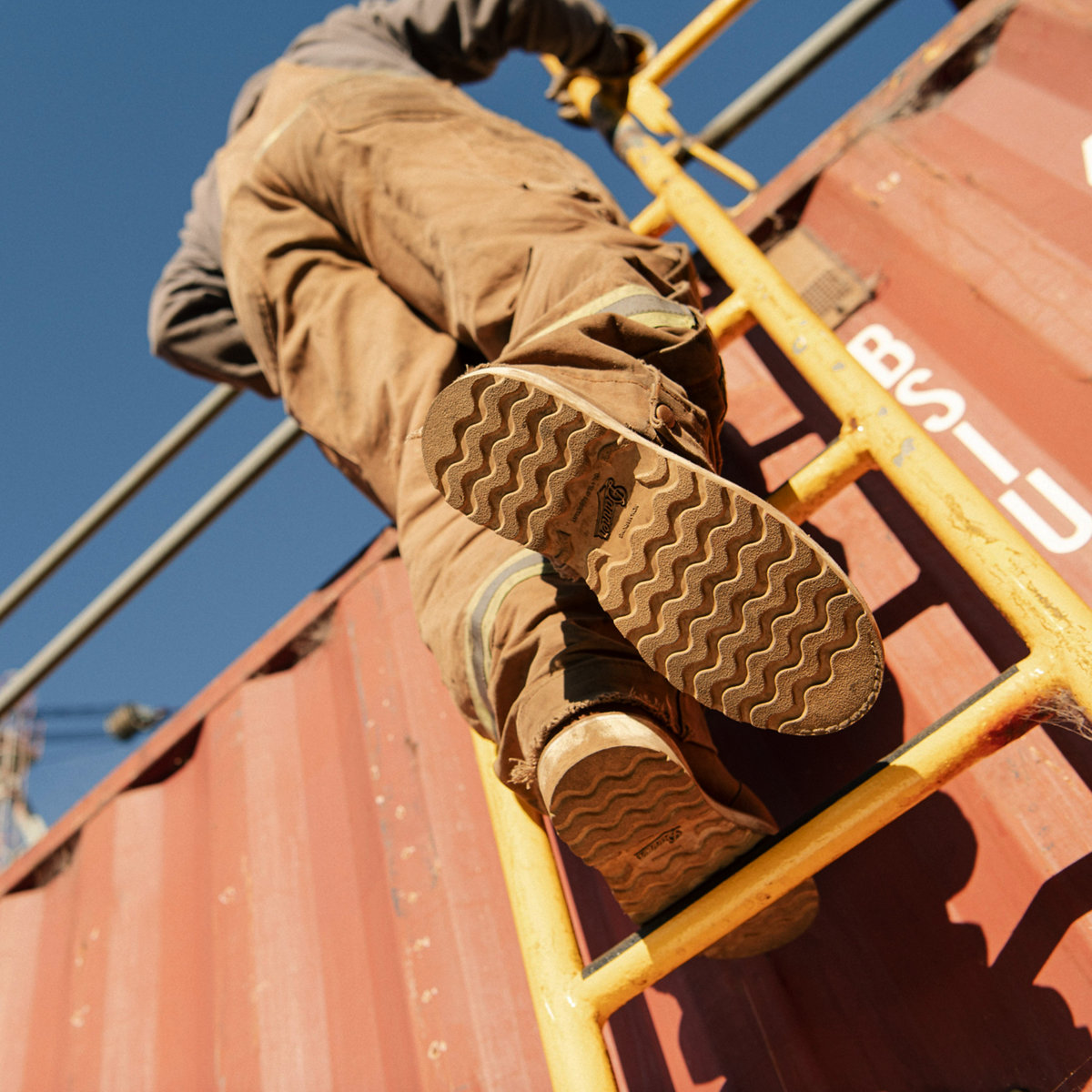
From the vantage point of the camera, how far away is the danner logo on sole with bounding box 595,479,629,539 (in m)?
0.87

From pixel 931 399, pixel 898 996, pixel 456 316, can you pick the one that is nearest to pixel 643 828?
A: pixel 898 996

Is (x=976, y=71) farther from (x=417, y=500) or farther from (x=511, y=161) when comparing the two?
(x=417, y=500)

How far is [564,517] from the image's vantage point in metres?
0.89

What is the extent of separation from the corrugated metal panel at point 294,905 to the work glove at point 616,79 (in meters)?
1.31

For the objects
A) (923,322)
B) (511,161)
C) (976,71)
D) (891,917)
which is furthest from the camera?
(976,71)

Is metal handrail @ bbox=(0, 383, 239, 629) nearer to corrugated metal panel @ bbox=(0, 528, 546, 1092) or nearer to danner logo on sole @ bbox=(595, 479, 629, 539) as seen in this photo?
corrugated metal panel @ bbox=(0, 528, 546, 1092)

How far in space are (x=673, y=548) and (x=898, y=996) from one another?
0.69m

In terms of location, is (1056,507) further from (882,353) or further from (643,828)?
(643,828)

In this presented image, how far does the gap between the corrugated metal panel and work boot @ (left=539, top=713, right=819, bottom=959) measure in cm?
57

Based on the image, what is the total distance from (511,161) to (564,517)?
2.67 ft

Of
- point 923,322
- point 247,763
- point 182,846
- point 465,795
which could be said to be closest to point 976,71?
point 923,322

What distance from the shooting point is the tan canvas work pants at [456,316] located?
96cm

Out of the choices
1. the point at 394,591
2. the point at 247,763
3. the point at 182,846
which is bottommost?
the point at 182,846

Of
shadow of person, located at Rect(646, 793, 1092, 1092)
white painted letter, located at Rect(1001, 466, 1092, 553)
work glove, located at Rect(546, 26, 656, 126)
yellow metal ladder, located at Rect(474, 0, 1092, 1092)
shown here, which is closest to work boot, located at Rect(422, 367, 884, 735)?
yellow metal ladder, located at Rect(474, 0, 1092, 1092)
